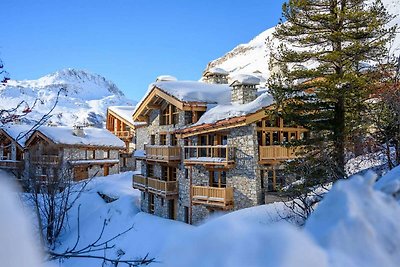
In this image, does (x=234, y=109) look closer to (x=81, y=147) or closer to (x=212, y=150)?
(x=212, y=150)

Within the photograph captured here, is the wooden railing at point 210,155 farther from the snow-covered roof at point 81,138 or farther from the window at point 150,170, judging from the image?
the snow-covered roof at point 81,138

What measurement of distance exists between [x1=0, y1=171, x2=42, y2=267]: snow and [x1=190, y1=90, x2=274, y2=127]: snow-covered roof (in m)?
13.1

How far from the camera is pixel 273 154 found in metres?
14.3

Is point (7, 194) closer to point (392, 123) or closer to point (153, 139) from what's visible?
point (392, 123)

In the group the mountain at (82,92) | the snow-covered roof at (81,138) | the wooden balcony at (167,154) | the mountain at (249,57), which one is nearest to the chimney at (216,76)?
the wooden balcony at (167,154)

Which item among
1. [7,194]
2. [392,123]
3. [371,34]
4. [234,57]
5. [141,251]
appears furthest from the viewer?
[234,57]

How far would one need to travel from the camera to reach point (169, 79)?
22328 mm

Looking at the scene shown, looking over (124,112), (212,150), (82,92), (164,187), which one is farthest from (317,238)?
(82,92)

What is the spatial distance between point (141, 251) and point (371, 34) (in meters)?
11.1

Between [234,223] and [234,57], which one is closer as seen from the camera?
[234,223]

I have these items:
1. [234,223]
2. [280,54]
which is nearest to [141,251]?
[280,54]

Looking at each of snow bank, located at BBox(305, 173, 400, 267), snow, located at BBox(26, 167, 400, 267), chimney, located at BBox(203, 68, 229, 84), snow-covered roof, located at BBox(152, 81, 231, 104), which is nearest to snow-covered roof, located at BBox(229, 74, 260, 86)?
snow-covered roof, located at BBox(152, 81, 231, 104)

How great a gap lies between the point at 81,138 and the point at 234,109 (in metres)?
18.6

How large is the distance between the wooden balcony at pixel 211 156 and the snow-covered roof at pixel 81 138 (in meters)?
14.6
